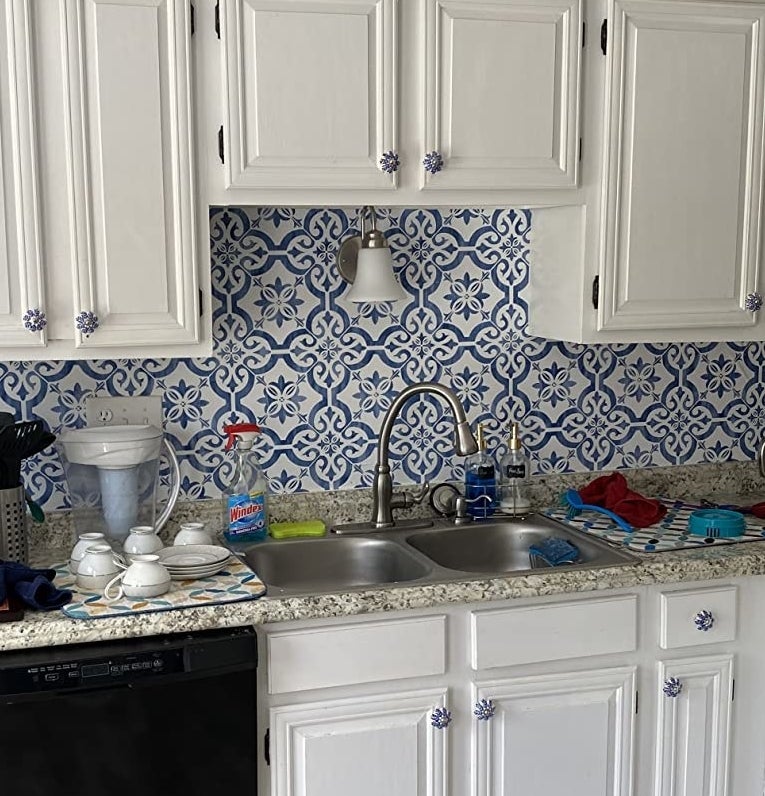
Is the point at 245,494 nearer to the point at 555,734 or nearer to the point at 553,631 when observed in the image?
the point at 553,631

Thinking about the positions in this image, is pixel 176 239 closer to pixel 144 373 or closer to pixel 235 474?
pixel 144 373

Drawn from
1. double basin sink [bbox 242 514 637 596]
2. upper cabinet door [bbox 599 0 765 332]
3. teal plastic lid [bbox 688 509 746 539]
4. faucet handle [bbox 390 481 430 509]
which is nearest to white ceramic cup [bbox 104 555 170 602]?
double basin sink [bbox 242 514 637 596]

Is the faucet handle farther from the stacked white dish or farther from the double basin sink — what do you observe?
the stacked white dish

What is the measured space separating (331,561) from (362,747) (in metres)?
0.54

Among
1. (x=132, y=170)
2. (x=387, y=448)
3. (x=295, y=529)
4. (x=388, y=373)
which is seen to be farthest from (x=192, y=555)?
(x=132, y=170)

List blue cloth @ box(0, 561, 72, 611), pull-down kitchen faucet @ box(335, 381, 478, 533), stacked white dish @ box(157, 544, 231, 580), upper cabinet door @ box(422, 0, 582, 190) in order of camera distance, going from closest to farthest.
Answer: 1. blue cloth @ box(0, 561, 72, 611)
2. stacked white dish @ box(157, 544, 231, 580)
3. upper cabinet door @ box(422, 0, 582, 190)
4. pull-down kitchen faucet @ box(335, 381, 478, 533)

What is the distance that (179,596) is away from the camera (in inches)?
86.3

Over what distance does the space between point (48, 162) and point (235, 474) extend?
0.87m

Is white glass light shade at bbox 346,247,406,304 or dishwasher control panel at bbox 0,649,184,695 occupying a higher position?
white glass light shade at bbox 346,247,406,304

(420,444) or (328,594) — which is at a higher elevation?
(420,444)

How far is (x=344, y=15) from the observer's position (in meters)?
2.34

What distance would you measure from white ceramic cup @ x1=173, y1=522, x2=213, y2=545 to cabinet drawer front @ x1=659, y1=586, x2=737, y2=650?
3.33ft

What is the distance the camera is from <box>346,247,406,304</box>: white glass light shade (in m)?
2.67

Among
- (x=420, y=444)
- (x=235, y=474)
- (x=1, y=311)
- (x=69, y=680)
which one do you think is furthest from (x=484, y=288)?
(x=69, y=680)
